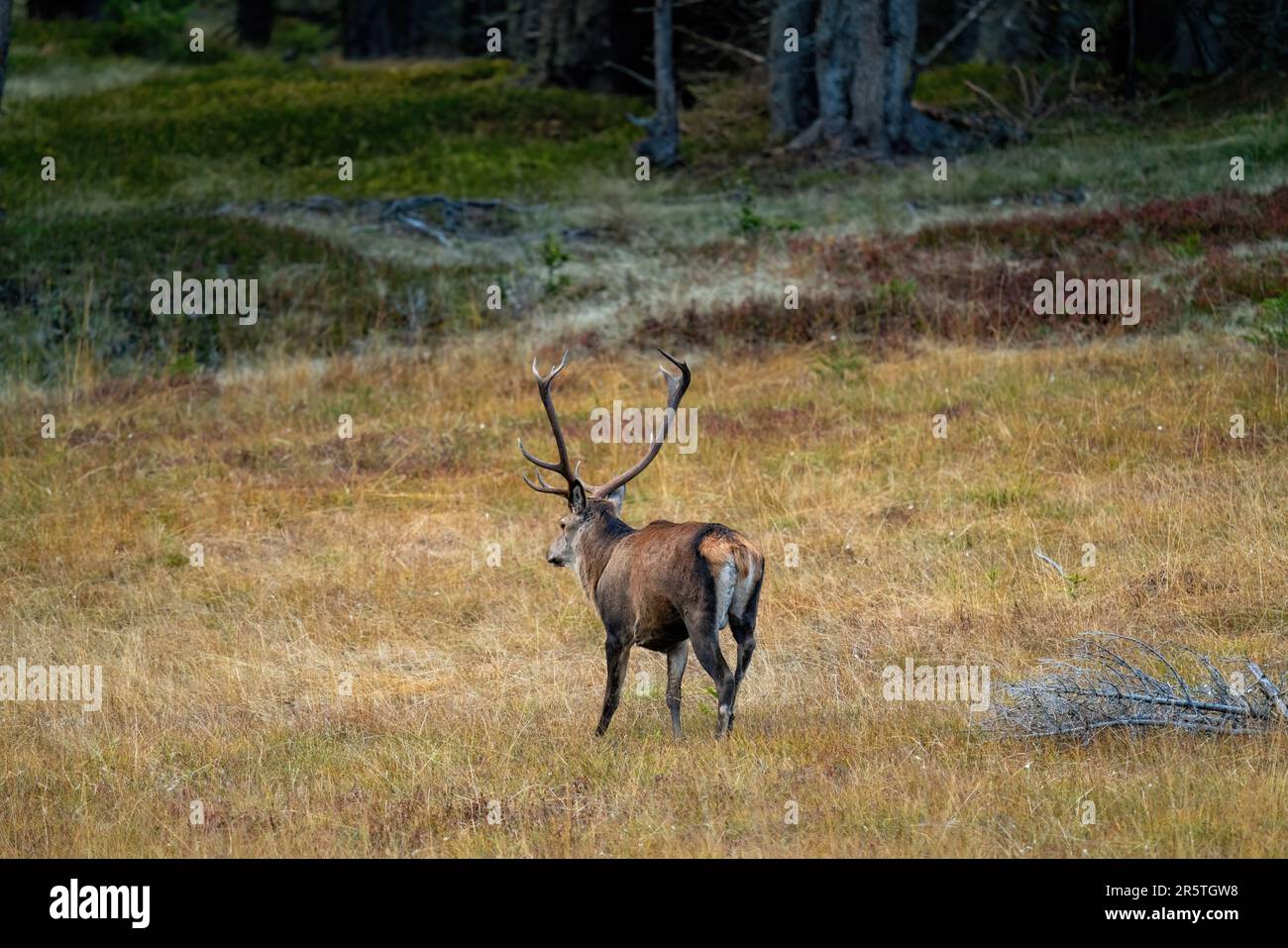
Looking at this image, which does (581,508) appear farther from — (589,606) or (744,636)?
(589,606)

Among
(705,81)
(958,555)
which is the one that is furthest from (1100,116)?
(958,555)

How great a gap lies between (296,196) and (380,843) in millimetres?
21085

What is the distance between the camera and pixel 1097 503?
12219 mm

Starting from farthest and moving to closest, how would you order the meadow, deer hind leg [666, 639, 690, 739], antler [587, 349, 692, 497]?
antler [587, 349, 692, 497], deer hind leg [666, 639, 690, 739], the meadow

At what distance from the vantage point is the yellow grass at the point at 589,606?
7.03 metres

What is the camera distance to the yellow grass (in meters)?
7.03

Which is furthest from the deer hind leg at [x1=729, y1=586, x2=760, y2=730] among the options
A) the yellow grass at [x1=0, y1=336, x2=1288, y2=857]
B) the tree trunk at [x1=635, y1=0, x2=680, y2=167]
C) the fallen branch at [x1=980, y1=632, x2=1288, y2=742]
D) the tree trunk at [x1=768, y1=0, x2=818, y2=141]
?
the tree trunk at [x1=768, y1=0, x2=818, y2=141]

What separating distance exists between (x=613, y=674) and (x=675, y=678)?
32cm

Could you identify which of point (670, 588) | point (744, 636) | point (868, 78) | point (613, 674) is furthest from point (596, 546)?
point (868, 78)

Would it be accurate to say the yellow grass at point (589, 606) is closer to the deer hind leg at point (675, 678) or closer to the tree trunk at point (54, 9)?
the deer hind leg at point (675, 678)

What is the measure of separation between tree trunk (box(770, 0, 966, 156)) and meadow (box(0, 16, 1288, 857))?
1592 mm

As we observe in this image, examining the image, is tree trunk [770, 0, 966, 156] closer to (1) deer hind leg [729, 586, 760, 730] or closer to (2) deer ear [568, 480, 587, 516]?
(2) deer ear [568, 480, 587, 516]
